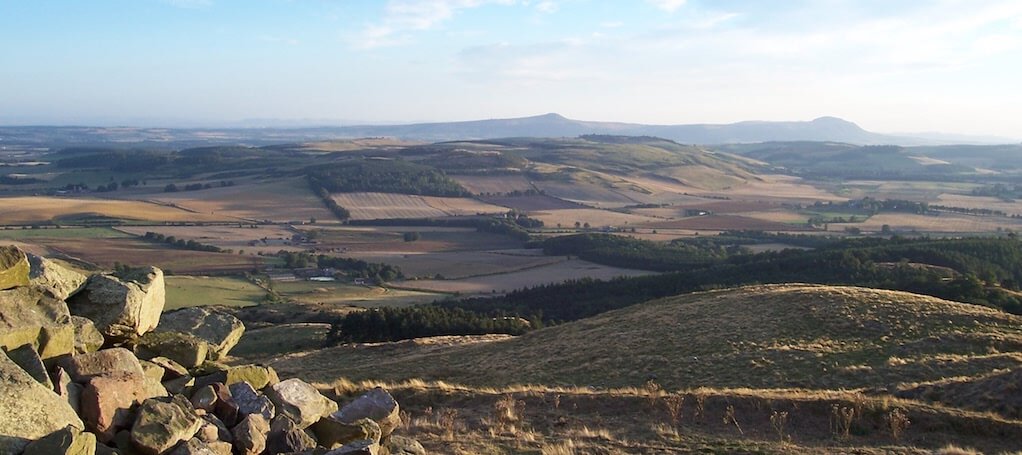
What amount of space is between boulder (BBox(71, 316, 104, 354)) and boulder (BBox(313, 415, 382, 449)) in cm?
437

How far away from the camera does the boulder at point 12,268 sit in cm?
1378

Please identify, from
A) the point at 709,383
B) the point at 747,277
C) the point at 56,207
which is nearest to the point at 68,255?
the point at 56,207

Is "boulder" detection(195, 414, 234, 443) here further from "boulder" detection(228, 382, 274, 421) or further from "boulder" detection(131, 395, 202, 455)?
"boulder" detection(228, 382, 274, 421)

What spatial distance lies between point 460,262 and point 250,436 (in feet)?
289

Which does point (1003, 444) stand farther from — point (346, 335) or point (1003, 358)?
point (346, 335)

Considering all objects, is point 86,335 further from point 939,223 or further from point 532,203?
point 532,203

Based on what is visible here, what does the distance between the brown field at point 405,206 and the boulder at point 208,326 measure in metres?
122

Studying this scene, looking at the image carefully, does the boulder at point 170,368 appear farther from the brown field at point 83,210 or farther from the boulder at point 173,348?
the brown field at point 83,210

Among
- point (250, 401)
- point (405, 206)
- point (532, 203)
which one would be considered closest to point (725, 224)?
point (532, 203)

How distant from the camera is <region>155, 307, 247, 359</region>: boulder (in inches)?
790

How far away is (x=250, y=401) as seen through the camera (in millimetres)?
13883

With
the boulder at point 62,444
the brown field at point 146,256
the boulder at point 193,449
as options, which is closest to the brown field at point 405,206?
the brown field at point 146,256

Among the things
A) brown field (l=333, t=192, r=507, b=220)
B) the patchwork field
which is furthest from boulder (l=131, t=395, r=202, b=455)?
brown field (l=333, t=192, r=507, b=220)

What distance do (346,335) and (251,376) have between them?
33.4 m
